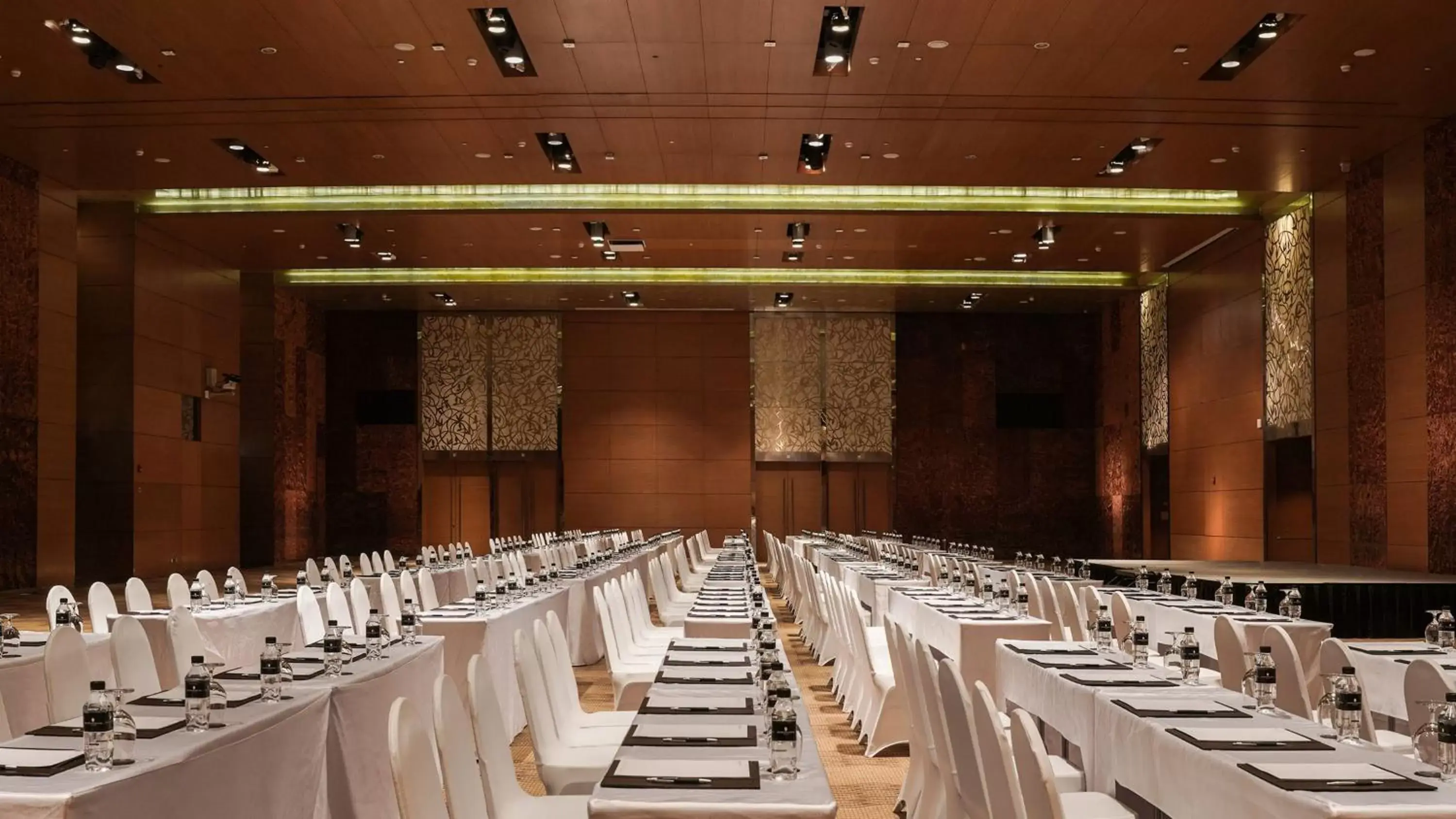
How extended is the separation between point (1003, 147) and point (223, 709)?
520 inches

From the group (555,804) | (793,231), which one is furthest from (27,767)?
(793,231)

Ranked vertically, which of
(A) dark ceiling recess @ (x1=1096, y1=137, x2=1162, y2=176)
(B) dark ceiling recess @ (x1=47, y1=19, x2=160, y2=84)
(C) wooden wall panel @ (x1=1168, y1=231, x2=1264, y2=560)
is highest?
(B) dark ceiling recess @ (x1=47, y1=19, x2=160, y2=84)

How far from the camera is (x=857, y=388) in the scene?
29.4m

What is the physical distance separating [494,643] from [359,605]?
1.40m

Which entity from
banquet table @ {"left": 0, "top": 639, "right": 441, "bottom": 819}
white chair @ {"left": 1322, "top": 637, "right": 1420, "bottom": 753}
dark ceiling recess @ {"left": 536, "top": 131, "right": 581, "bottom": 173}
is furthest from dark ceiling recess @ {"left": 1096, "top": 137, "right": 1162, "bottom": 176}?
banquet table @ {"left": 0, "top": 639, "right": 441, "bottom": 819}

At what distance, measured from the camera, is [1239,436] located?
21.1m

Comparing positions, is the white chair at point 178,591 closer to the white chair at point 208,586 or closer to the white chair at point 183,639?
the white chair at point 208,586

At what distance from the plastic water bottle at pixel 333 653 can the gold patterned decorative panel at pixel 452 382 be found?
80.0ft

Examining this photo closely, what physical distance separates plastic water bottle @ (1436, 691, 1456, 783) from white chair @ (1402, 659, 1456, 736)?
157cm

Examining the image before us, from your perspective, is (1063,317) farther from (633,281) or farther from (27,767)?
(27,767)

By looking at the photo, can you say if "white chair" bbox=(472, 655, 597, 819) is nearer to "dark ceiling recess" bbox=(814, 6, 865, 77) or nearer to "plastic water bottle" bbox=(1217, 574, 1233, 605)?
"plastic water bottle" bbox=(1217, 574, 1233, 605)

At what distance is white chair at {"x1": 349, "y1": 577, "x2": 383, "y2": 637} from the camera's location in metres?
8.27

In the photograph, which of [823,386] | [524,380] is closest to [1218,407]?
[823,386]

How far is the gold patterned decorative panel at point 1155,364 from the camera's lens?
81.5ft
